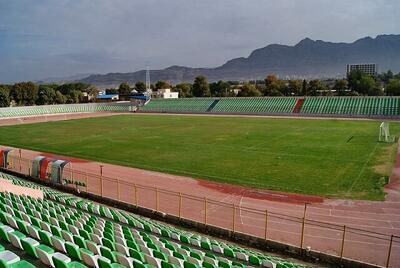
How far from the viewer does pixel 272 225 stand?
20016 mm

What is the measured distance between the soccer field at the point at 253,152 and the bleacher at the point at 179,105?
37.2 m

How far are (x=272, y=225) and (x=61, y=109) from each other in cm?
9464

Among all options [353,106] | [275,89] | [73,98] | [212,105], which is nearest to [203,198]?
[353,106]

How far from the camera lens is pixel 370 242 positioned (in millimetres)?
17688

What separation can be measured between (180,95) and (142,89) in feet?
94.8

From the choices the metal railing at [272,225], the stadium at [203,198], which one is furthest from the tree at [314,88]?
the metal railing at [272,225]

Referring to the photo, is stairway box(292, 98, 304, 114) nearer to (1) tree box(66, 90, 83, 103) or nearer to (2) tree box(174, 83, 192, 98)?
(2) tree box(174, 83, 192, 98)

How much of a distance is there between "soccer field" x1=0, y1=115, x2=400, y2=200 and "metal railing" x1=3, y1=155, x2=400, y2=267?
17.9 feet

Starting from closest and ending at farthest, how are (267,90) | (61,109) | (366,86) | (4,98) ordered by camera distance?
1. (61,109)
2. (4,98)
3. (366,86)
4. (267,90)

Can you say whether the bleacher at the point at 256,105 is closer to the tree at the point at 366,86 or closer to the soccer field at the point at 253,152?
the soccer field at the point at 253,152

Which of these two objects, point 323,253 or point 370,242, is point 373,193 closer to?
point 370,242

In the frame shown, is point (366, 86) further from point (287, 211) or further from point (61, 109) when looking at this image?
point (287, 211)

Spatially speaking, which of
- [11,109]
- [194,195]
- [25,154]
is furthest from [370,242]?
[11,109]

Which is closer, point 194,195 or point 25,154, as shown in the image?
point 194,195
